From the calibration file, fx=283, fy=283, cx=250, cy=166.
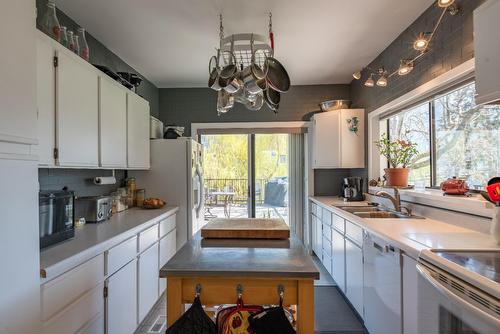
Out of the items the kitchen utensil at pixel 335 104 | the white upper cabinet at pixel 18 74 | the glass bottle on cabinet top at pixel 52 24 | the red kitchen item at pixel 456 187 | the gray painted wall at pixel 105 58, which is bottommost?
the red kitchen item at pixel 456 187

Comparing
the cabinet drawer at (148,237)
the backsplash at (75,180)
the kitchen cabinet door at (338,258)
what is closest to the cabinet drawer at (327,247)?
the kitchen cabinet door at (338,258)

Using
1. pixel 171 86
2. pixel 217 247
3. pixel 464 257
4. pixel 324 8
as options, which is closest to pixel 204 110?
pixel 171 86

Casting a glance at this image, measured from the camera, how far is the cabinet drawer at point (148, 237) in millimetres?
2377

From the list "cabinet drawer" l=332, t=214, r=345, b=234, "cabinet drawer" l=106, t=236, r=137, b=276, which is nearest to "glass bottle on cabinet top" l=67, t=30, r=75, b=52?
"cabinet drawer" l=106, t=236, r=137, b=276

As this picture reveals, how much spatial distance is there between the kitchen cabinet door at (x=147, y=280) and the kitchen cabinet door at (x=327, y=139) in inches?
94.0

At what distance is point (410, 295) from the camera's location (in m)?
1.52

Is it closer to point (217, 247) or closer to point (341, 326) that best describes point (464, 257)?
point (217, 247)

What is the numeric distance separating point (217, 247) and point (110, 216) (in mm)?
1589

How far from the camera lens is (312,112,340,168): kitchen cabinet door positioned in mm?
3785

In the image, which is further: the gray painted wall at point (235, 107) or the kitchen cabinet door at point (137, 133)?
the gray painted wall at point (235, 107)

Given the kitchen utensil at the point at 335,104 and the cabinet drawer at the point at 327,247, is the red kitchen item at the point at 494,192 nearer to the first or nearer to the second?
the cabinet drawer at the point at 327,247

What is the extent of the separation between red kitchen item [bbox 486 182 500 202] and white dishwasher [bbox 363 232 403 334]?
535 mm

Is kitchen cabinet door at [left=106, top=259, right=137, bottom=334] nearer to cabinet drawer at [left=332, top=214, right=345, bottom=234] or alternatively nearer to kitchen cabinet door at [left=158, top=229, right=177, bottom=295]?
kitchen cabinet door at [left=158, top=229, right=177, bottom=295]

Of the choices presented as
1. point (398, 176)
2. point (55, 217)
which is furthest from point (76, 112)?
point (398, 176)
